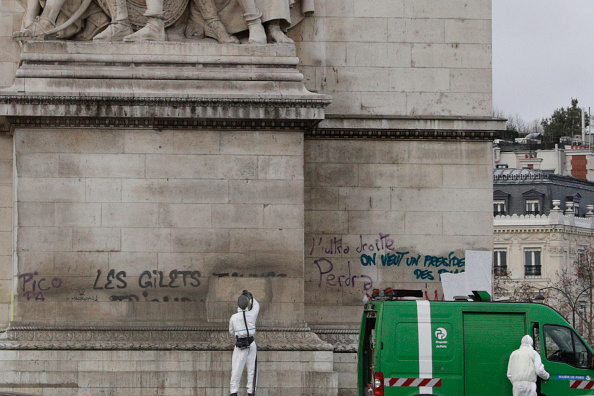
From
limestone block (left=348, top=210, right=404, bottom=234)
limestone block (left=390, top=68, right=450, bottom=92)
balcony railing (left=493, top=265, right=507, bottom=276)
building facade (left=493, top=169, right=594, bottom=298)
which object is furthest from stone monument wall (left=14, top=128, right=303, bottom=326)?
building facade (left=493, top=169, right=594, bottom=298)

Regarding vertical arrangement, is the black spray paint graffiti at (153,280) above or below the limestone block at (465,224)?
below

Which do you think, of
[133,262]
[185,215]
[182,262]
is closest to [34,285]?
[133,262]

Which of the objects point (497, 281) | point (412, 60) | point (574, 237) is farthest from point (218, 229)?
point (574, 237)

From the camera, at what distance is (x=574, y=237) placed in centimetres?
9644

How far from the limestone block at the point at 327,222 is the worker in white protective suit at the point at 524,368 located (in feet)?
24.2

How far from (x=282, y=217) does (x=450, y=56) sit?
5.74 meters

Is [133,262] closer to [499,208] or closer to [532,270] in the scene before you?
[532,270]

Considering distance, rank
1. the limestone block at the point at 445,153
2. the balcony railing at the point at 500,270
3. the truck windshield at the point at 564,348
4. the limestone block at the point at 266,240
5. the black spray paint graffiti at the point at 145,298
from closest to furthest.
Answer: the truck windshield at the point at 564,348, the black spray paint graffiti at the point at 145,298, the limestone block at the point at 266,240, the limestone block at the point at 445,153, the balcony railing at the point at 500,270

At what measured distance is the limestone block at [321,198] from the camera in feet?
107

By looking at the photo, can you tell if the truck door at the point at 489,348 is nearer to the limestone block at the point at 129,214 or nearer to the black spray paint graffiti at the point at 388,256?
the black spray paint graffiti at the point at 388,256

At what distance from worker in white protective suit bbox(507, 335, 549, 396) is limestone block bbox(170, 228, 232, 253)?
7538 millimetres

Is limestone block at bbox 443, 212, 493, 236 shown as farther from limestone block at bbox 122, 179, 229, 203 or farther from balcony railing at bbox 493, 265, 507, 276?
balcony railing at bbox 493, 265, 507, 276

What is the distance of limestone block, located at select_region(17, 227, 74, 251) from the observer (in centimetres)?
3053

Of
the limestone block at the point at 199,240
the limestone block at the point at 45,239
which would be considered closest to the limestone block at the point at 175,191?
the limestone block at the point at 199,240
